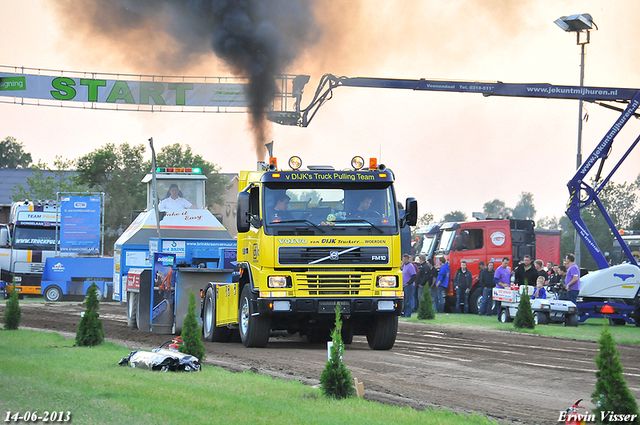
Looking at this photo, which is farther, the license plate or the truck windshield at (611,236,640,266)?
the truck windshield at (611,236,640,266)

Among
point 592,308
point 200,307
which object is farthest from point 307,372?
point 592,308

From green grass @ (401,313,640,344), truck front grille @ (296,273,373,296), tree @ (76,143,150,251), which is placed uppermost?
tree @ (76,143,150,251)

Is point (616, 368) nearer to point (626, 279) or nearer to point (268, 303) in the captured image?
point (268, 303)

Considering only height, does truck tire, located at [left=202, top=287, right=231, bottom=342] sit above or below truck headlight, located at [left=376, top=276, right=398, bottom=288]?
below

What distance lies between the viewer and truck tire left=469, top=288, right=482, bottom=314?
28.2 meters

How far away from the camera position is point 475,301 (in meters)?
28.3

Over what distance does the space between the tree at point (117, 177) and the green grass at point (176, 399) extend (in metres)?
53.9

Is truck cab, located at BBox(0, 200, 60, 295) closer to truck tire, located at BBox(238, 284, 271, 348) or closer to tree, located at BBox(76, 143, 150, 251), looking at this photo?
truck tire, located at BBox(238, 284, 271, 348)

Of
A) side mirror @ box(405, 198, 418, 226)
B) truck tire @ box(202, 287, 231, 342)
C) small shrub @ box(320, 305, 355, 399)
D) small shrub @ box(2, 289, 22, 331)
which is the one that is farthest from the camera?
small shrub @ box(2, 289, 22, 331)

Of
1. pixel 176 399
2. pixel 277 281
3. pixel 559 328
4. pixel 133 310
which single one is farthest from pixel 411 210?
pixel 559 328

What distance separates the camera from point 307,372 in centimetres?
1089

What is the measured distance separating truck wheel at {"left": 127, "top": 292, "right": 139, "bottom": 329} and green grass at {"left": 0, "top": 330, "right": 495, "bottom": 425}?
7.50 m

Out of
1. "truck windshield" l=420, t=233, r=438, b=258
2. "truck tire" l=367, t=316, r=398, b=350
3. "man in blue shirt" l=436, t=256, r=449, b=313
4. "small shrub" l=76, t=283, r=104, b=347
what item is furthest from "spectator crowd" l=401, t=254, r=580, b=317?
"small shrub" l=76, t=283, r=104, b=347

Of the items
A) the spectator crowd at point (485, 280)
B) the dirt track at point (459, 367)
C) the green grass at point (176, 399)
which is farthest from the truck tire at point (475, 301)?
the green grass at point (176, 399)
